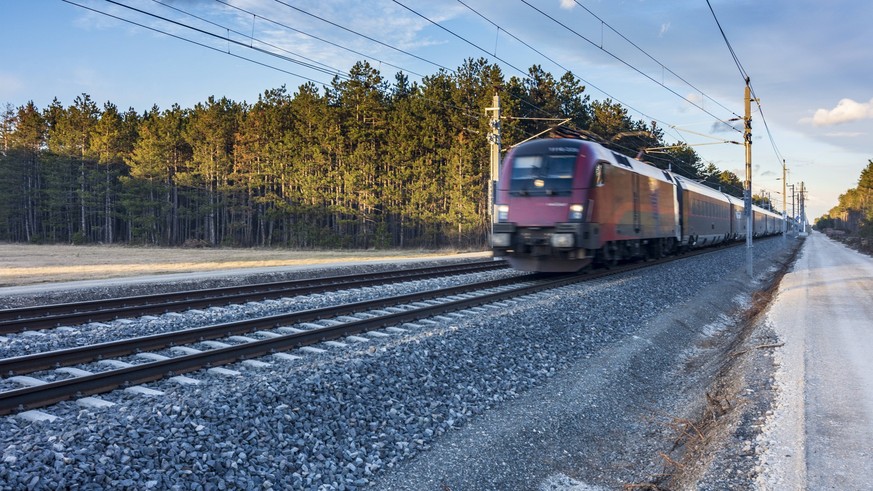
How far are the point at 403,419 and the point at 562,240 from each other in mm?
10172

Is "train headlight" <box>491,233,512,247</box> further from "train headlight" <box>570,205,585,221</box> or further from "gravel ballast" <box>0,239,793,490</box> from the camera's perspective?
"gravel ballast" <box>0,239,793,490</box>

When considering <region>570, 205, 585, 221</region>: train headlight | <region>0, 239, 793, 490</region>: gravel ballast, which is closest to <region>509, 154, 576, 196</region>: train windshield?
<region>570, 205, 585, 221</region>: train headlight

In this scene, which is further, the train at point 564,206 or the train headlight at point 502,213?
the train headlight at point 502,213

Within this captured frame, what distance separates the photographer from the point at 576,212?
15.4m

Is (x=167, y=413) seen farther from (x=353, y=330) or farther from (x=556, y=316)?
(x=556, y=316)

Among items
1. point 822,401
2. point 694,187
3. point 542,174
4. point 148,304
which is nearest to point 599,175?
point 542,174

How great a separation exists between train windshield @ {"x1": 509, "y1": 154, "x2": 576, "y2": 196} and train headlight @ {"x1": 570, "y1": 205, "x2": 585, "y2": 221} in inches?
18.1

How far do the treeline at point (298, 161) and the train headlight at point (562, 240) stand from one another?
26.4 metres

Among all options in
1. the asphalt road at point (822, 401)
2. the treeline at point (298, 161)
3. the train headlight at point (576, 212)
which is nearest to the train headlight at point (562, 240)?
the train headlight at point (576, 212)

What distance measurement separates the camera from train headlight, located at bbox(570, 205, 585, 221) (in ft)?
50.3

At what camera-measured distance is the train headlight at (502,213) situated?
16.6 metres

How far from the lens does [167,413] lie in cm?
500

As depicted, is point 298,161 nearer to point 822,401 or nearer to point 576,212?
point 576,212

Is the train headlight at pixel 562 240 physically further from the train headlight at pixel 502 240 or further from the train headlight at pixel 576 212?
the train headlight at pixel 502 240
